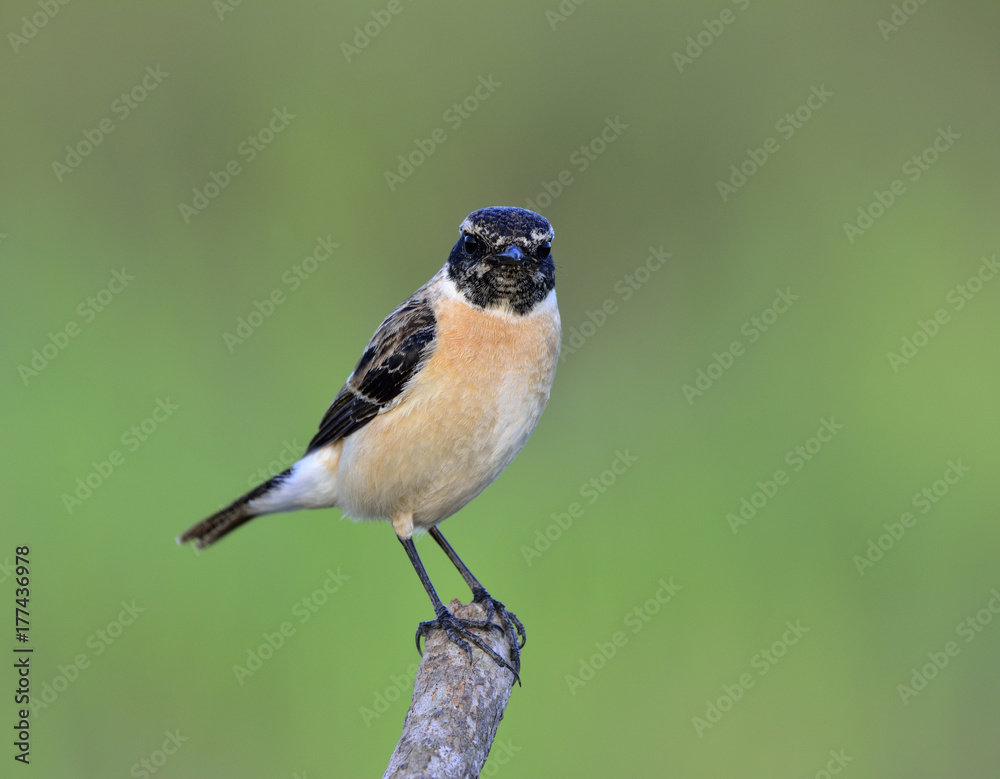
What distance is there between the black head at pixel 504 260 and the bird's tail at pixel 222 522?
150 cm

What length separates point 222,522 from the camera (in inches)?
214

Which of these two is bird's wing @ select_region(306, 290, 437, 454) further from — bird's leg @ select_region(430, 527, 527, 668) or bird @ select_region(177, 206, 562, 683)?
Result: bird's leg @ select_region(430, 527, 527, 668)

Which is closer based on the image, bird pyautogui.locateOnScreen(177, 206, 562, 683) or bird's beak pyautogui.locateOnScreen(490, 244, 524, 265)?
bird's beak pyautogui.locateOnScreen(490, 244, 524, 265)

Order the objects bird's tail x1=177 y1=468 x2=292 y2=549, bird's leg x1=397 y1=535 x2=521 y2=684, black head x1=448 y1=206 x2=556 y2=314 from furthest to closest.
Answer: bird's tail x1=177 y1=468 x2=292 y2=549 < black head x1=448 y1=206 x2=556 y2=314 < bird's leg x1=397 y1=535 x2=521 y2=684

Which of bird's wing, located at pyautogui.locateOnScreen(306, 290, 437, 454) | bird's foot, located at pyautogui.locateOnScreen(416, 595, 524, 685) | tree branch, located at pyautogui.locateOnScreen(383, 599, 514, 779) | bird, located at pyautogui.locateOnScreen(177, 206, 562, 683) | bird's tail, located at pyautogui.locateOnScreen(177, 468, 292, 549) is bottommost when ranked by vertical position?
tree branch, located at pyautogui.locateOnScreen(383, 599, 514, 779)

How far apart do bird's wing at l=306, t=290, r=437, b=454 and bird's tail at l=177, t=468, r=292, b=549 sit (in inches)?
20.5

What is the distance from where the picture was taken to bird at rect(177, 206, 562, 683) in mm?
4367

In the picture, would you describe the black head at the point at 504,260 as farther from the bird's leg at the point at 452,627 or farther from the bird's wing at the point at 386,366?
the bird's leg at the point at 452,627

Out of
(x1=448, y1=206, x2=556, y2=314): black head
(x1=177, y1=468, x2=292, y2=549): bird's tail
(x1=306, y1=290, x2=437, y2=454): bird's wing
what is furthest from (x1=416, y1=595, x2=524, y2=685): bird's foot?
(x1=448, y1=206, x2=556, y2=314): black head

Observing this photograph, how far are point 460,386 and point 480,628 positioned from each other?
107 cm

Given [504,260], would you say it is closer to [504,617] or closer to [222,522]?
[504,617]

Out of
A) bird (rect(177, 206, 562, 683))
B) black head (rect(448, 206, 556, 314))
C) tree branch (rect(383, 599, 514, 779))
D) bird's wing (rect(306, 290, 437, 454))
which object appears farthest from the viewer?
bird's wing (rect(306, 290, 437, 454))

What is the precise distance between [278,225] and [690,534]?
13.4 ft

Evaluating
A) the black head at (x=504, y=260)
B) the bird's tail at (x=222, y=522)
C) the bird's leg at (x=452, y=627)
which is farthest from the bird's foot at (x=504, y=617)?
the black head at (x=504, y=260)
